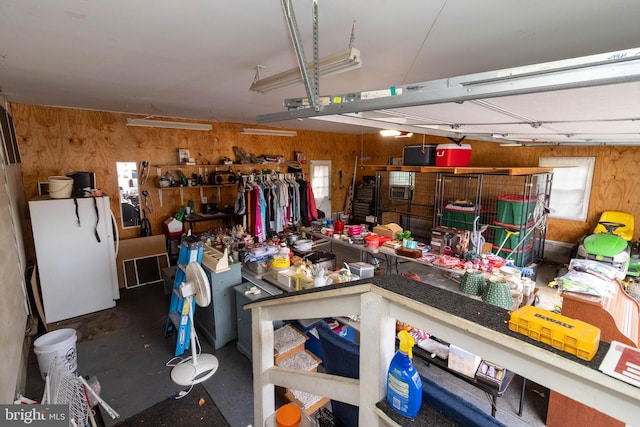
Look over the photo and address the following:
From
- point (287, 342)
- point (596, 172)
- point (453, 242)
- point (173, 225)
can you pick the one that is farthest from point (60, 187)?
point (596, 172)

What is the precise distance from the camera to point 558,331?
23.2 inches

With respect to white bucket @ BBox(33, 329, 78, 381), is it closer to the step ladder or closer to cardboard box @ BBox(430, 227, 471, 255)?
the step ladder

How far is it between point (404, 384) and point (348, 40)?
1.87 m

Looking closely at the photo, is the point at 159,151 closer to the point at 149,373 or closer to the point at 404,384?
the point at 149,373

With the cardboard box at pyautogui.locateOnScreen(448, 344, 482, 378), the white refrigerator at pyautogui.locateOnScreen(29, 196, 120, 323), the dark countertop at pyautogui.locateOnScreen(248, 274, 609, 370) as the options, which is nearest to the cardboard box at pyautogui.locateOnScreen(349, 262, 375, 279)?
the cardboard box at pyautogui.locateOnScreen(448, 344, 482, 378)

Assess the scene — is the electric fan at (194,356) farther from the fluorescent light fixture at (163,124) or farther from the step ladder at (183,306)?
the fluorescent light fixture at (163,124)

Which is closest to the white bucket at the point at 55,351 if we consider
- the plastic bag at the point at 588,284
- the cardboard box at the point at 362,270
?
the cardboard box at the point at 362,270

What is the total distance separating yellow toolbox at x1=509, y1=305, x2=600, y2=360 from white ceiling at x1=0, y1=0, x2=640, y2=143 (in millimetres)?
1051

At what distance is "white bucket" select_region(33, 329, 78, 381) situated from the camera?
2.76 m

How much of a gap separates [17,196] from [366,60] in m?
4.54

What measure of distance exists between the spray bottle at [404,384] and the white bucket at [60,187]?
15.2 ft

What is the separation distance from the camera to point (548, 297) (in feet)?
14.7

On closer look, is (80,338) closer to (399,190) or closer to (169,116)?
(169,116)

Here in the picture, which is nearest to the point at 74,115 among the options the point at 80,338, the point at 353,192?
the point at 80,338
